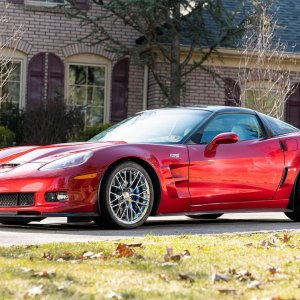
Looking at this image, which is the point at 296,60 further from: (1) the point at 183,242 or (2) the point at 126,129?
(1) the point at 183,242

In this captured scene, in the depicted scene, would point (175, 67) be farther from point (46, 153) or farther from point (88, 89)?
point (46, 153)

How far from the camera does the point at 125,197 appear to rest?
418 inches

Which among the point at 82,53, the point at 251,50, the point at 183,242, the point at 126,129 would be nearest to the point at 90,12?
the point at 82,53

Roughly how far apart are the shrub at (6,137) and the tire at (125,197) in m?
11.8

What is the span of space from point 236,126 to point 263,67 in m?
12.9

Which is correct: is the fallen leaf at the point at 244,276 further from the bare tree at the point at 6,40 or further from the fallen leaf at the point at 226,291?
the bare tree at the point at 6,40

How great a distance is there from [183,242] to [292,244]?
90cm

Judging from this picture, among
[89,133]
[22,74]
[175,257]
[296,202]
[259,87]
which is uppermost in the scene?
[22,74]

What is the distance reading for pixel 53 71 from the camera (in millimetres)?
25031

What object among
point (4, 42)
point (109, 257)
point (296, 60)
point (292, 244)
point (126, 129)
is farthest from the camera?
point (296, 60)

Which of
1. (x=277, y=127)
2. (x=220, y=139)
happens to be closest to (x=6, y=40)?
(x=277, y=127)

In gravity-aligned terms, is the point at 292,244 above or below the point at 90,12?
below

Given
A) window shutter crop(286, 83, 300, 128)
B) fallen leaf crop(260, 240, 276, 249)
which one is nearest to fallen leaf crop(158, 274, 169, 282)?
fallen leaf crop(260, 240, 276, 249)

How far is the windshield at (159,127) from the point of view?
37.3 ft
